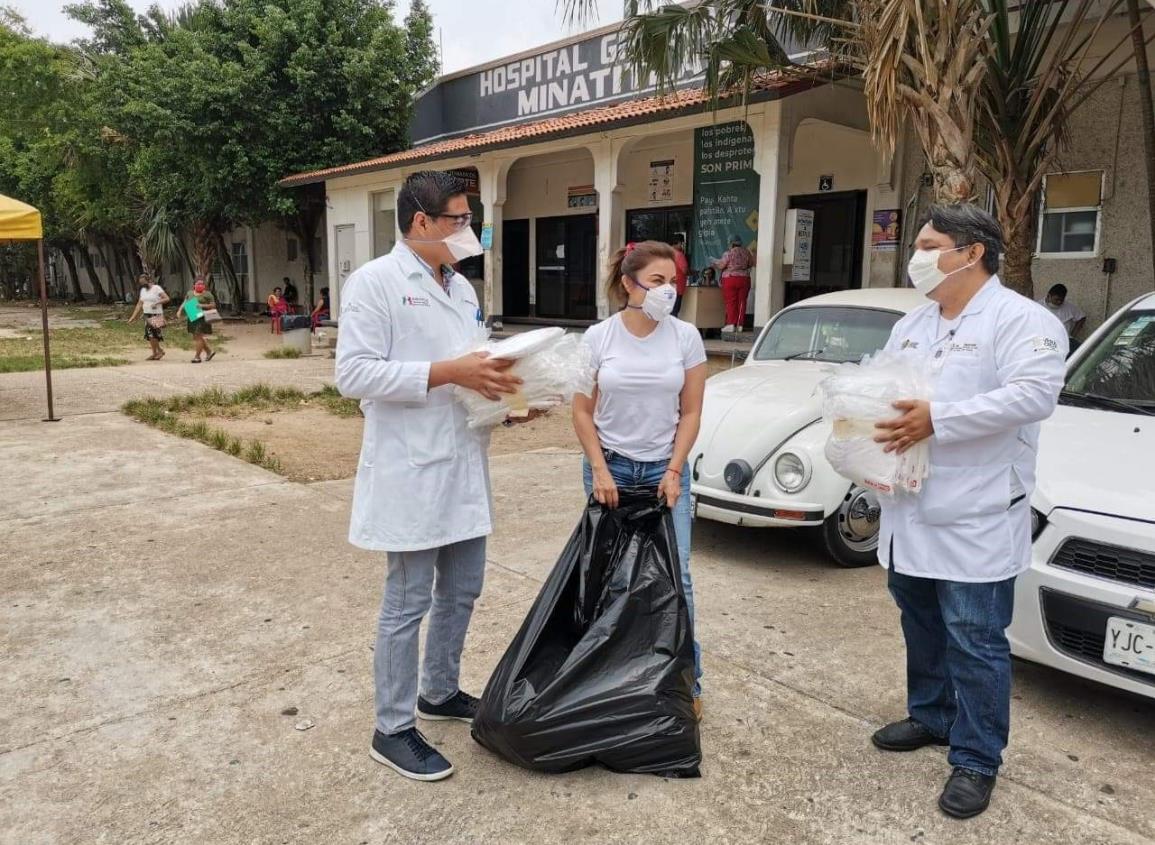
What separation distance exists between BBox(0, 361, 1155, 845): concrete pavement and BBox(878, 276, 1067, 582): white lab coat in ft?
2.54

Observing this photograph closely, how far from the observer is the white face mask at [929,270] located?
251cm

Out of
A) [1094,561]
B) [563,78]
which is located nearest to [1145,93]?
[1094,561]

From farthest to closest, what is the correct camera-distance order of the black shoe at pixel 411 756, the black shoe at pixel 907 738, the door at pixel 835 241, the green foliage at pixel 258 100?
1. the green foliage at pixel 258 100
2. the door at pixel 835 241
3. the black shoe at pixel 907 738
4. the black shoe at pixel 411 756

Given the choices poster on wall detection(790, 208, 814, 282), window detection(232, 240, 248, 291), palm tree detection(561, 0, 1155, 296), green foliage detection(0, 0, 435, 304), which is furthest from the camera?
window detection(232, 240, 248, 291)

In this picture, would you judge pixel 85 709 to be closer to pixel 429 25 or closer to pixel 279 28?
pixel 279 28

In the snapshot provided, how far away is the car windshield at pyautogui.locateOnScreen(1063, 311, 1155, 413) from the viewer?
3.75m

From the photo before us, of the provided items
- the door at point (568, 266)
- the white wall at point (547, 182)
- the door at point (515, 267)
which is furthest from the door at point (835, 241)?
the door at point (515, 267)

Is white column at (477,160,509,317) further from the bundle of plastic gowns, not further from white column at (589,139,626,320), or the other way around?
the bundle of plastic gowns

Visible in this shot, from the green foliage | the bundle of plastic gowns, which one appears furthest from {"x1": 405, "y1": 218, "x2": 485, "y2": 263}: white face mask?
the green foliage

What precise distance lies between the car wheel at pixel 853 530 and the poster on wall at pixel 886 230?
26.9ft

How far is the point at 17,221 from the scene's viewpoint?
314 inches

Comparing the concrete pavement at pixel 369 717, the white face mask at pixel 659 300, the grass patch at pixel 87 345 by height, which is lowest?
the concrete pavement at pixel 369 717

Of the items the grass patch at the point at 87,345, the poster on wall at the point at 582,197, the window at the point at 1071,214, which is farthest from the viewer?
the poster on wall at the point at 582,197

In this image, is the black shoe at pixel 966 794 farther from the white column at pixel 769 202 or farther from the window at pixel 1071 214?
the window at pixel 1071 214
